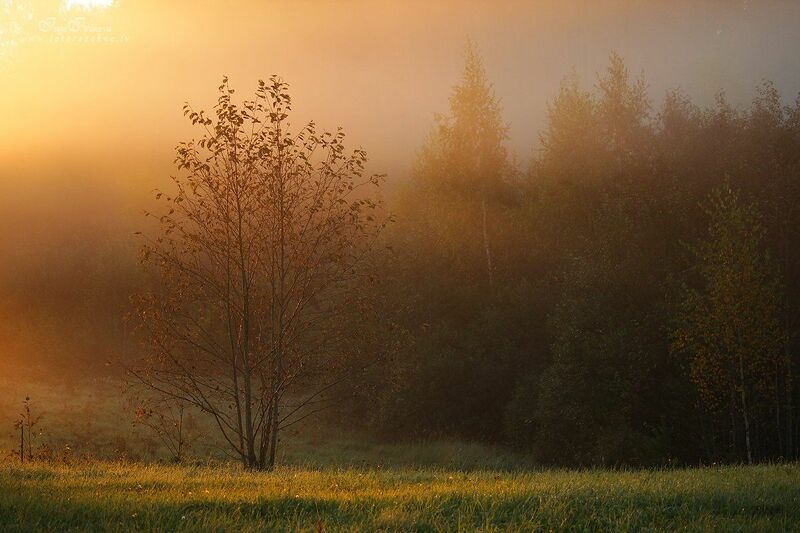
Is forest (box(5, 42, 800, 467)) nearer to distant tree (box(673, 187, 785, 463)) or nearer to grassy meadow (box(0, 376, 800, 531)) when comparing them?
distant tree (box(673, 187, 785, 463))

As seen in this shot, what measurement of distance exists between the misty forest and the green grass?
6 cm

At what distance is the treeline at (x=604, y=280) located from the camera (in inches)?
1174

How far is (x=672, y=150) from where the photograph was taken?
40.4 m

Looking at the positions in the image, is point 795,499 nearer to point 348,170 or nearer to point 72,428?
point 348,170

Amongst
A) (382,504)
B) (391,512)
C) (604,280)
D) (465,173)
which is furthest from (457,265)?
(391,512)

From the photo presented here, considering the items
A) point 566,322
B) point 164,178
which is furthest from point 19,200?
point 566,322

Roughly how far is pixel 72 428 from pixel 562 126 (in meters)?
29.4

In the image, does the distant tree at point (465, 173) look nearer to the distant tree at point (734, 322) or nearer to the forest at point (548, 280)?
the forest at point (548, 280)

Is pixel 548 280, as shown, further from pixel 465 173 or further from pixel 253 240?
pixel 253 240

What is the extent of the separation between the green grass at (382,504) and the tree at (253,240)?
4.49 metres

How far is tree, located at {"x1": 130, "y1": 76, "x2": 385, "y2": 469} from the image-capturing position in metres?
16.8

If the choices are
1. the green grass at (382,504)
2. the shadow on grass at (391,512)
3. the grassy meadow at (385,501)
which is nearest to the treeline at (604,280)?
the grassy meadow at (385,501)

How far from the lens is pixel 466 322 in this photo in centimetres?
4300

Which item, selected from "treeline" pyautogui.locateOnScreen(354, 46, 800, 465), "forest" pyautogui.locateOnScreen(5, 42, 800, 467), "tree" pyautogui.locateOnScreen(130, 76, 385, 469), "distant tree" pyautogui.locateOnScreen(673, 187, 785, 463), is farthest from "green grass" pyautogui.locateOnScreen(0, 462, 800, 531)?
"distant tree" pyautogui.locateOnScreen(673, 187, 785, 463)
